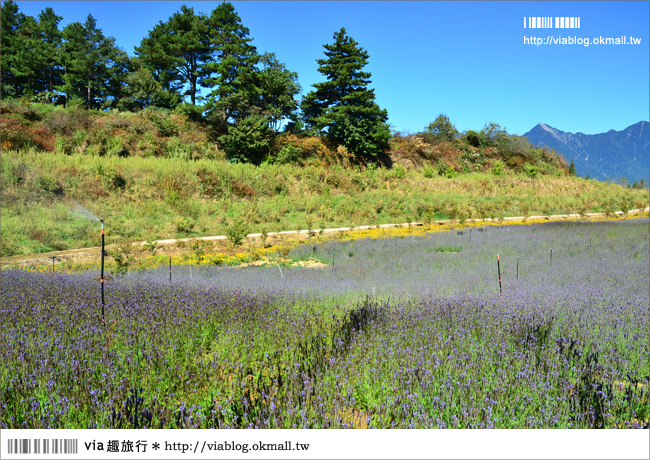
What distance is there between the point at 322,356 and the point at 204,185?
850 inches

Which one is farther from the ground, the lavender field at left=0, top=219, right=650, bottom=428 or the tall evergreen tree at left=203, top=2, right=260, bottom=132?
the tall evergreen tree at left=203, top=2, right=260, bottom=132

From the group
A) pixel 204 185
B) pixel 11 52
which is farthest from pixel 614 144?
pixel 11 52

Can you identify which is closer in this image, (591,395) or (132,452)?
(132,452)

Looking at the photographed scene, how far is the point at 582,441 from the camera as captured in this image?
2.16 meters

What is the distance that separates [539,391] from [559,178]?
42124 millimetres

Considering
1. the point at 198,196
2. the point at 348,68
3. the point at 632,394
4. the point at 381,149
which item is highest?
the point at 348,68

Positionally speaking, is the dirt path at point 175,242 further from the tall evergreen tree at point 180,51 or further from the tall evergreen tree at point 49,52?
the tall evergreen tree at point 49,52

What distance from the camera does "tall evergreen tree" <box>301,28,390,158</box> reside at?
33438mm

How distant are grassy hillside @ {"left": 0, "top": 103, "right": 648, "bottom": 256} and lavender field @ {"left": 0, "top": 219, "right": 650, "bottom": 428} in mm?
10678

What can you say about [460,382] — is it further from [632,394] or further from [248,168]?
[248,168]

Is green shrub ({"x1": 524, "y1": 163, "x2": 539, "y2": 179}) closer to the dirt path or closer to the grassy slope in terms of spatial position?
the grassy slope

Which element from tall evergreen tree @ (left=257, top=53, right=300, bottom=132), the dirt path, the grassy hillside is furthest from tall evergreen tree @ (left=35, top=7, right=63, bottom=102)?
the dirt path

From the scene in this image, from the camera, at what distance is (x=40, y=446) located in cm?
207

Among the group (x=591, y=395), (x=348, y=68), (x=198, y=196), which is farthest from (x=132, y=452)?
(x=348, y=68)
